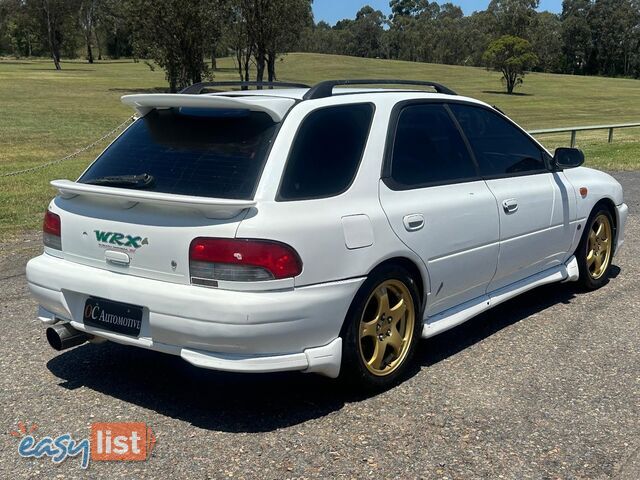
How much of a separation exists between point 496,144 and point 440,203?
1.12m

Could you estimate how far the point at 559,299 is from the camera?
20.5 feet

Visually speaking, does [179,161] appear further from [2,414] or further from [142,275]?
[2,414]

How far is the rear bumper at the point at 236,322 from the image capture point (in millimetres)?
3586

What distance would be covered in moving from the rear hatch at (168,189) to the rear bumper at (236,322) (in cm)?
11

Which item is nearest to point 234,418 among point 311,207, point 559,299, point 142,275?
point 142,275

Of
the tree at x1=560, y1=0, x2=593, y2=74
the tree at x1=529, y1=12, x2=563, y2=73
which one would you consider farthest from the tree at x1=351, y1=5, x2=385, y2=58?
the tree at x1=560, y1=0, x2=593, y2=74

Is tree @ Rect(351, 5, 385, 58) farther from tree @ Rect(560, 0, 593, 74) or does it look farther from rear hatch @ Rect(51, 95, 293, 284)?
rear hatch @ Rect(51, 95, 293, 284)

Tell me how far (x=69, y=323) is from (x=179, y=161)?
1.10 metres

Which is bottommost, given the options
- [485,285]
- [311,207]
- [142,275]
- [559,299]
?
[559,299]

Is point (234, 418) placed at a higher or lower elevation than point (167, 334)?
lower

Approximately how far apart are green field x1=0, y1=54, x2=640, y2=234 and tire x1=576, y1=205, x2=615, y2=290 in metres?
6.16

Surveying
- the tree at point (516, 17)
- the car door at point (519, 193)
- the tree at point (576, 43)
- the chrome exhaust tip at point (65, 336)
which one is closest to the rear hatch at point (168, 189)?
the chrome exhaust tip at point (65, 336)

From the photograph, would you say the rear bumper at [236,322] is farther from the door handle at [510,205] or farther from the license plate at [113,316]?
the door handle at [510,205]

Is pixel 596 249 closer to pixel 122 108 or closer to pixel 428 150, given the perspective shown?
pixel 428 150
